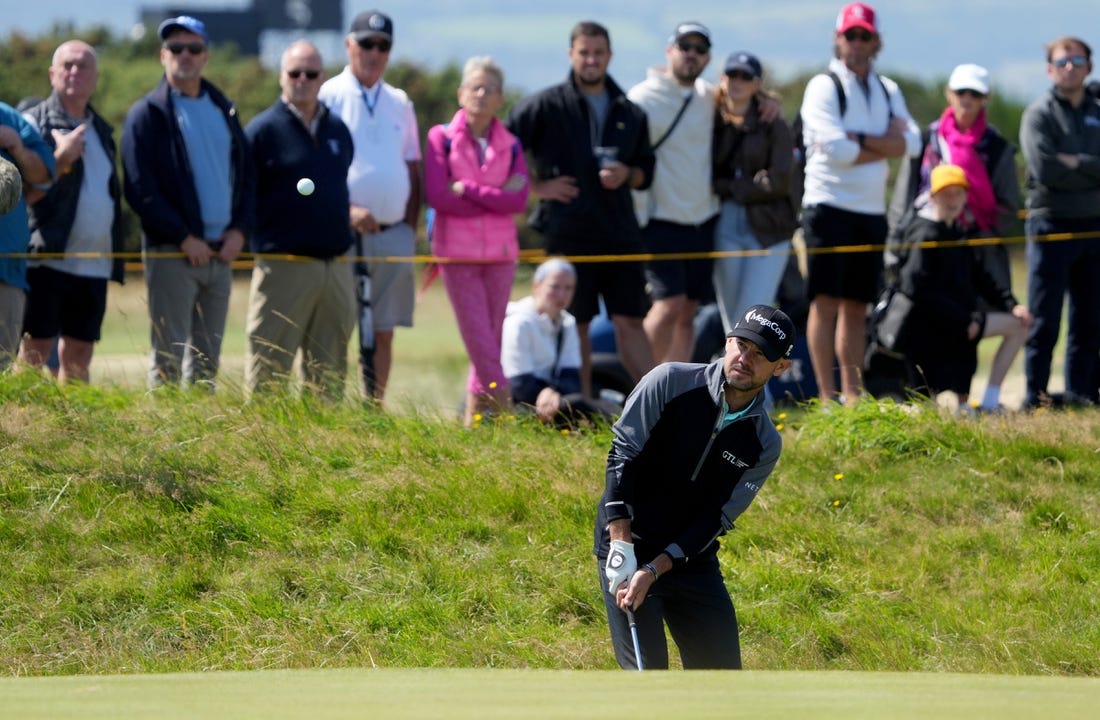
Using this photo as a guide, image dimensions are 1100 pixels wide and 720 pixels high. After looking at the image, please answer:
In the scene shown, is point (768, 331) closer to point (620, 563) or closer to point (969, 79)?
point (620, 563)

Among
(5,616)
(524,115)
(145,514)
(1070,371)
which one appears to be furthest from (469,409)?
(1070,371)

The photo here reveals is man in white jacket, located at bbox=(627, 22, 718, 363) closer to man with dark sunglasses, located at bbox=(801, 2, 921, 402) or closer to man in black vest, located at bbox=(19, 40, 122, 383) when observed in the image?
man with dark sunglasses, located at bbox=(801, 2, 921, 402)

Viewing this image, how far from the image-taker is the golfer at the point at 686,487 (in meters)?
6.42

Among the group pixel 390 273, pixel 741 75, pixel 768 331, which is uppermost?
pixel 741 75

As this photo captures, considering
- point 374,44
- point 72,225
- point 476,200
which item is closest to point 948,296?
point 476,200

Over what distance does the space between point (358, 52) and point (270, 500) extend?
3.35 m

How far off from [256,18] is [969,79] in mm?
54454

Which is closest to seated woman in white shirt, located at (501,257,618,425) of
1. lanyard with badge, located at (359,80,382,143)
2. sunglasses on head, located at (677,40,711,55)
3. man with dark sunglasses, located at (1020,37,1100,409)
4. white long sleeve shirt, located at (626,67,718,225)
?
white long sleeve shirt, located at (626,67,718,225)

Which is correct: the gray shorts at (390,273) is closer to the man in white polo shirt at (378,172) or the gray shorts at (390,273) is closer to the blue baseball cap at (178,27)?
the man in white polo shirt at (378,172)

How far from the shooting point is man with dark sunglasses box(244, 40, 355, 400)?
10242 millimetres

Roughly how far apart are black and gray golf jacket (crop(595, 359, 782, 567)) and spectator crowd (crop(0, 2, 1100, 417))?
3.66m

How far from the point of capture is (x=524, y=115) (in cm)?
1090

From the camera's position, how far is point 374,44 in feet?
35.4

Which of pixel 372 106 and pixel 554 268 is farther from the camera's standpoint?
pixel 372 106
